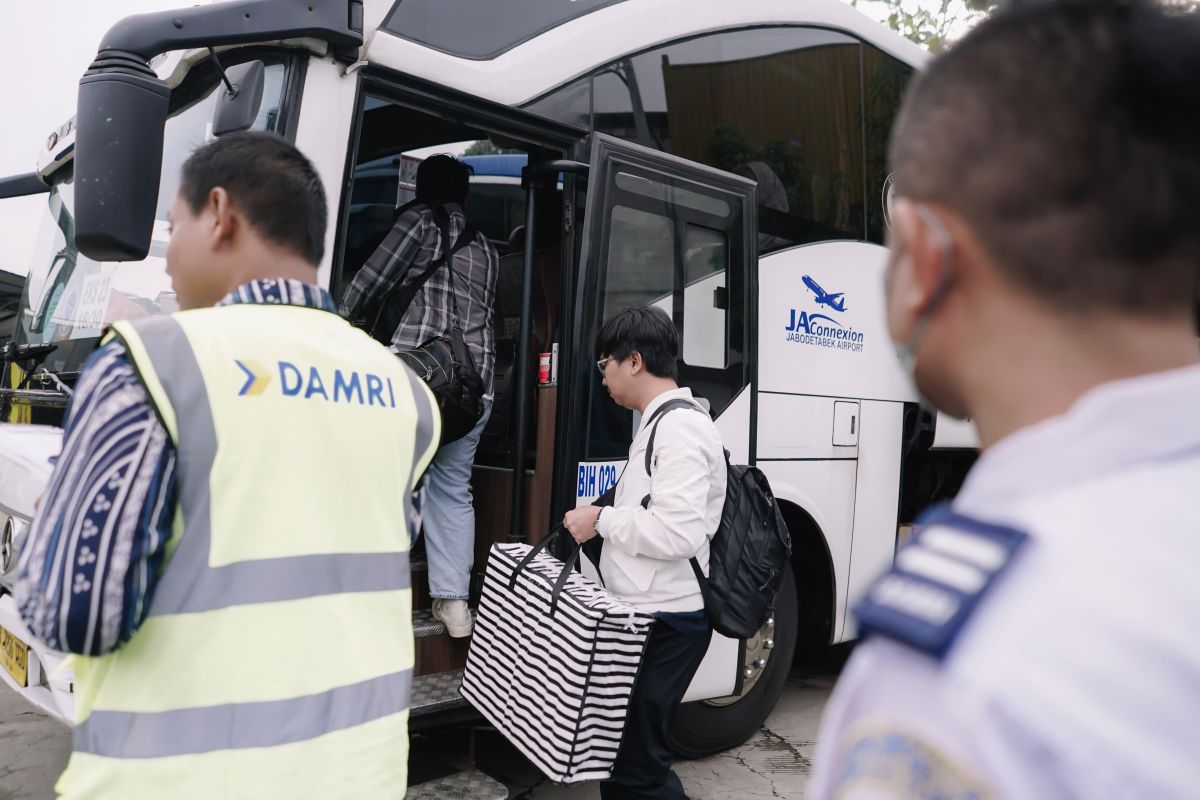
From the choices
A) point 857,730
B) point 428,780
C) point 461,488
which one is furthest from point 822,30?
point 857,730

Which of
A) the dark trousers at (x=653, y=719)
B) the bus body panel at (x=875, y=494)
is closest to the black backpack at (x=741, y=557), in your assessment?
the dark trousers at (x=653, y=719)

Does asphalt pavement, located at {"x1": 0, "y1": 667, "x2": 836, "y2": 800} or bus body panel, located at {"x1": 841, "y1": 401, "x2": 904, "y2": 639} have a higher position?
bus body panel, located at {"x1": 841, "y1": 401, "x2": 904, "y2": 639}

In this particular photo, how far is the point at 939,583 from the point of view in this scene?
1.89 ft

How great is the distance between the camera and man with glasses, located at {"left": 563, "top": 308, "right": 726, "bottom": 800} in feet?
8.36

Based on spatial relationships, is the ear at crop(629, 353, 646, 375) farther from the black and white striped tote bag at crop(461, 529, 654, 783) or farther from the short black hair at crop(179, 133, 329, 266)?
the short black hair at crop(179, 133, 329, 266)

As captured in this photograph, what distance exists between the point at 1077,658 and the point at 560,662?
2.21 metres

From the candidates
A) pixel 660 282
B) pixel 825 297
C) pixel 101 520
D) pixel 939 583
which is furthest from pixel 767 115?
pixel 939 583

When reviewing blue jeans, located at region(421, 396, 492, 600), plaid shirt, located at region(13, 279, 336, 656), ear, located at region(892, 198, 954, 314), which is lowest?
blue jeans, located at region(421, 396, 492, 600)

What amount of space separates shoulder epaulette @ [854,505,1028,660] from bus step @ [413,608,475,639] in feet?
9.65

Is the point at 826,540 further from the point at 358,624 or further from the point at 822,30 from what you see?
the point at 358,624

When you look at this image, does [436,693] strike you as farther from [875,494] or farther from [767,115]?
[767,115]

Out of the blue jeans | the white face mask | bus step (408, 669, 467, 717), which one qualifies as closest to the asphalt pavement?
bus step (408, 669, 467, 717)

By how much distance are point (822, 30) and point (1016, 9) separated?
418cm

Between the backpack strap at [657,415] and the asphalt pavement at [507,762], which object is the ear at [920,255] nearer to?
the backpack strap at [657,415]
